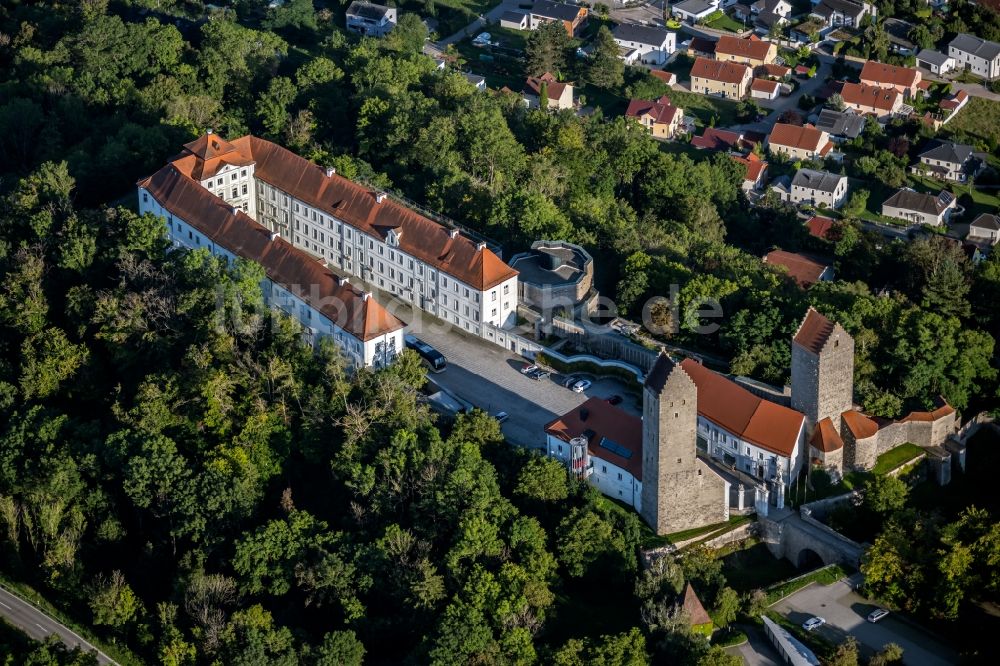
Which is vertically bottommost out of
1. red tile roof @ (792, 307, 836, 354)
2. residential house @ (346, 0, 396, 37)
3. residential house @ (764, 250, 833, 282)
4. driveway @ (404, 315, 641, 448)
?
residential house @ (764, 250, 833, 282)

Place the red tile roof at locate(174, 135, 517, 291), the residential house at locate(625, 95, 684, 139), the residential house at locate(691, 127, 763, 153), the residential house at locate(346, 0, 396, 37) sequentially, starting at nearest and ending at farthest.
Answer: the red tile roof at locate(174, 135, 517, 291) → the residential house at locate(691, 127, 763, 153) → the residential house at locate(625, 95, 684, 139) → the residential house at locate(346, 0, 396, 37)

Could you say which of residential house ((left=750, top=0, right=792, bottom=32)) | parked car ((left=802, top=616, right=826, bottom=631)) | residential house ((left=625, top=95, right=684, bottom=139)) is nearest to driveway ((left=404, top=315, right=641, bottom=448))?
parked car ((left=802, top=616, right=826, bottom=631))

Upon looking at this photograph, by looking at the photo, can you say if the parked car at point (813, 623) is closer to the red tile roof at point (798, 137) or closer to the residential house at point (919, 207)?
the residential house at point (919, 207)

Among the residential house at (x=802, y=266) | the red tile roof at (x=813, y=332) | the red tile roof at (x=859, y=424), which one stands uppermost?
the red tile roof at (x=813, y=332)

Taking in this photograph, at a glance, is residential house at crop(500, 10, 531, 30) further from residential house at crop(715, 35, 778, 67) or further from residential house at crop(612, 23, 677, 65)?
residential house at crop(715, 35, 778, 67)

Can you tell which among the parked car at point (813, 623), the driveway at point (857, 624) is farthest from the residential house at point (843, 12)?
the parked car at point (813, 623)

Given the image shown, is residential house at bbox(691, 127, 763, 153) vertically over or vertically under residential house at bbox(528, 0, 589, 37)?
under

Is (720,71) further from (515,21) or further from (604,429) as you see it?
(604,429)
